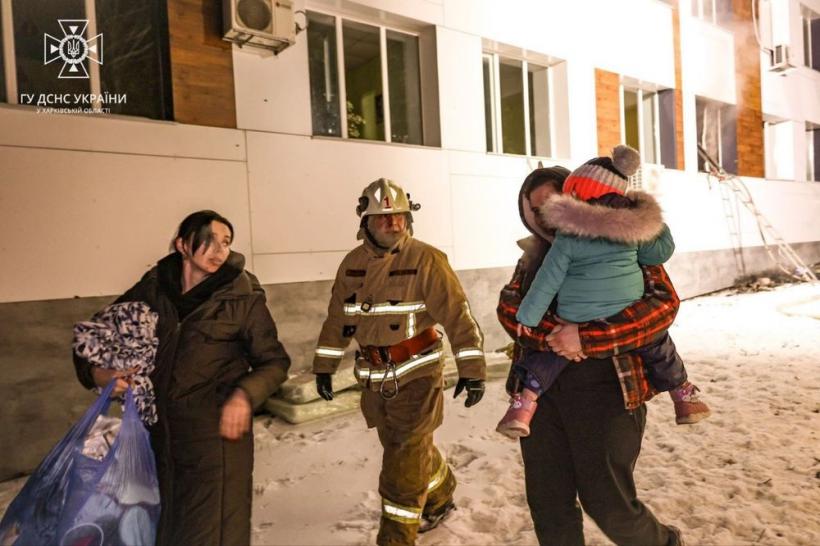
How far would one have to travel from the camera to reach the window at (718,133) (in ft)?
35.5

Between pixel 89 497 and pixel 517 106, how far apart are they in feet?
27.4

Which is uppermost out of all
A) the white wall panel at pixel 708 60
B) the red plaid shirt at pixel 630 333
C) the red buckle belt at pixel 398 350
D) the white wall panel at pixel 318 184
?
the white wall panel at pixel 708 60

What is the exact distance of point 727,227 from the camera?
1059cm

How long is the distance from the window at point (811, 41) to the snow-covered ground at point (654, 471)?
11.2 meters

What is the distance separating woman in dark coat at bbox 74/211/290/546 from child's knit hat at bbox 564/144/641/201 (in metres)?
1.45

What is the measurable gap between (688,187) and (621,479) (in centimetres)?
947

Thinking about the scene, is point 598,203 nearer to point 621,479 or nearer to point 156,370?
point 621,479

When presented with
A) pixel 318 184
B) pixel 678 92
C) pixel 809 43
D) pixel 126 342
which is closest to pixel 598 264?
pixel 126 342

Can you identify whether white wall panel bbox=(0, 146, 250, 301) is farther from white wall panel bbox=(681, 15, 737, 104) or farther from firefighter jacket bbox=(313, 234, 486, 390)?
white wall panel bbox=(681, 15, 737, 104)

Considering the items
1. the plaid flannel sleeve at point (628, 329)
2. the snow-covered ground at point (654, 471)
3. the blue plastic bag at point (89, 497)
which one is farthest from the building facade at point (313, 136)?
the blue plastic bag at point (89, 497)

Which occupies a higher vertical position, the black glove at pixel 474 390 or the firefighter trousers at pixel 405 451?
the black glove at pixel 474 390

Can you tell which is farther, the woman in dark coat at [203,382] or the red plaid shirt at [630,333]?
the woman in dark coat at [203,382]

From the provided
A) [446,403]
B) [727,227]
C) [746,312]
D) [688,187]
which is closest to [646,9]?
[688,187]

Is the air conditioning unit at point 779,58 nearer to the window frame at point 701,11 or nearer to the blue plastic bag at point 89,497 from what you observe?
the window frame at point 701,11
